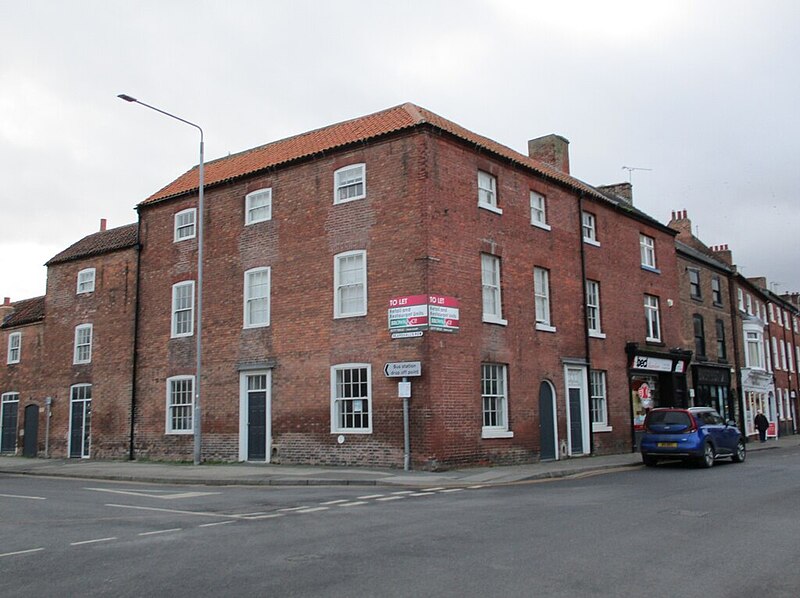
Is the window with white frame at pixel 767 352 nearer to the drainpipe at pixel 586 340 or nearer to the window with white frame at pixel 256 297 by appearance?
the drainpipe at pixel 586 340

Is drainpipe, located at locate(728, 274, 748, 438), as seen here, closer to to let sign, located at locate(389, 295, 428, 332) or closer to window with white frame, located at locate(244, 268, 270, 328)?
to let sign, located at locate(389, 295, 428, 332)

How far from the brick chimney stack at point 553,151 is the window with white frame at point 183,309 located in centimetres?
1527

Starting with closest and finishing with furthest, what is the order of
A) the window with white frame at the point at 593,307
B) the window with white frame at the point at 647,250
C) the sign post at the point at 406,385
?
the sign post at the point at 406,385, the window with white frame at the point at 593,307, the window with white frame at the point at 647,250

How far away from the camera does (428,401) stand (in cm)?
1920

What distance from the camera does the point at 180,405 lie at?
83.7 ft

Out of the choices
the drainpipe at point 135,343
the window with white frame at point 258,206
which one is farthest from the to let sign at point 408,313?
the drainpipe at point 135,343

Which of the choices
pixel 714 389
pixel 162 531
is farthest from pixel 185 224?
pixel 714 389

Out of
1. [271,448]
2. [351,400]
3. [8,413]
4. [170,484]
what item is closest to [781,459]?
[351,400]

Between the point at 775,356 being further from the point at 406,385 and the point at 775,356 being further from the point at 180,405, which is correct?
the point at 180,405

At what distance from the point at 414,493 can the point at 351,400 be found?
20.7 ft

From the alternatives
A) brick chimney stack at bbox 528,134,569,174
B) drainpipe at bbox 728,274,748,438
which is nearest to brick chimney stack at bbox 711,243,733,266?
drainpipe at bbox 728,274,748,438

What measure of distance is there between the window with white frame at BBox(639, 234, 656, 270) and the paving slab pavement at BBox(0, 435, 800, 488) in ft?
28.9

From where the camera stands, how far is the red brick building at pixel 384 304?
801 inches

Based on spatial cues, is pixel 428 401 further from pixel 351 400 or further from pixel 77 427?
pixel 77 427
